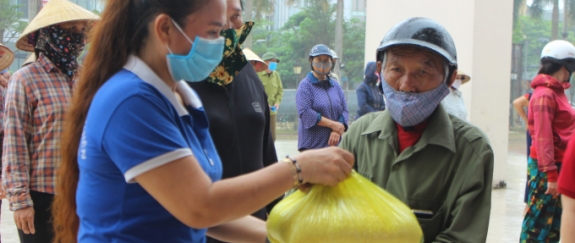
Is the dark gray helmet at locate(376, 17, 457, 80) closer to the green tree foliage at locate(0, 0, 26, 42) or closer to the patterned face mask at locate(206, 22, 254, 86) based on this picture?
the patterned face mask at locate(206, 22, 254, 86)

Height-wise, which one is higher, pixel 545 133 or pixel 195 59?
pixel 195 59

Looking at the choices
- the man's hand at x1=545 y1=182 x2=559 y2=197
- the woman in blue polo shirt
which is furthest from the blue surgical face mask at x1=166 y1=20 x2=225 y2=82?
the man's hand at x1=545 y1=182 x2=559 y2=197

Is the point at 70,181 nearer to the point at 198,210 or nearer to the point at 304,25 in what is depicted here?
the point at 198,210

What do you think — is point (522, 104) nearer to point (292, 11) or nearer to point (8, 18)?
point (8, 18)

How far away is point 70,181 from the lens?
77.3 inches

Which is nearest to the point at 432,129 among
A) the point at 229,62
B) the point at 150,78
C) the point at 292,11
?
the point at 150,78

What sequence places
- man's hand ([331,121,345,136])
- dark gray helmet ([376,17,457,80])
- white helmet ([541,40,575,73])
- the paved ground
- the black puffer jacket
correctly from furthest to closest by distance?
man's hand ([331,121,345,136]), the paved ground, white helmet ([541,40,575,73]), the black puffer jacket, dark gray helmet ([376,17,457,80])

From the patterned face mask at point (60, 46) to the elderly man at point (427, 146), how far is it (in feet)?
7.82

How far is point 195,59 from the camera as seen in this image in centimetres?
187

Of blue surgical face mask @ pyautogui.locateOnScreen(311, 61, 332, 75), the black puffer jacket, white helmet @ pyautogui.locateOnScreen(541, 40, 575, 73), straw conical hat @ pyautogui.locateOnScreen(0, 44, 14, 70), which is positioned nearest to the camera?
the black puffer jacket

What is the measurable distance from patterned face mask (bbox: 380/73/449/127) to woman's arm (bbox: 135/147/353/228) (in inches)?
18.0

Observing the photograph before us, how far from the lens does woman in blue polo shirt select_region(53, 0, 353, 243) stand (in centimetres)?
165

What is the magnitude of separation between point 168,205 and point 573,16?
47339mm

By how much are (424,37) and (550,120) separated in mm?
3892
